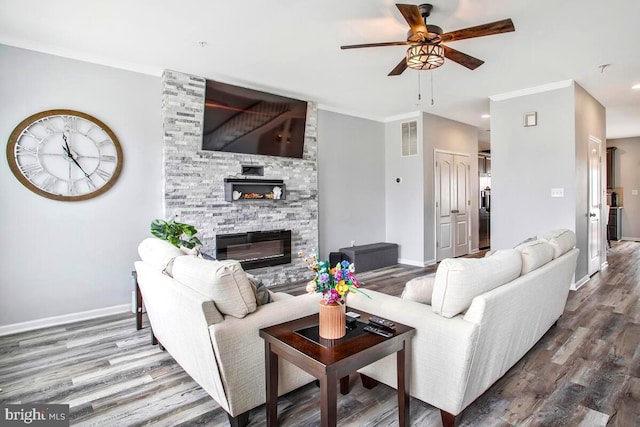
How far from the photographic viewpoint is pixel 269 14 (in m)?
2.88

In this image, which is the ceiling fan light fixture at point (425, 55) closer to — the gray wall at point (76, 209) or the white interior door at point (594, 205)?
the gray wall at point (76, 209)

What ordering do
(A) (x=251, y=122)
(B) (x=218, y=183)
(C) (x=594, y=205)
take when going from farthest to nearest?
(C) (x=594, y=205) < (A) (x=251, y=122) < (B) (x=218, y=183)

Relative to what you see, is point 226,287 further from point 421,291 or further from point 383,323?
point 421,291

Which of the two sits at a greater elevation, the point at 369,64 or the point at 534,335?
the point at 369,64

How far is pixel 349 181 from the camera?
6.09m

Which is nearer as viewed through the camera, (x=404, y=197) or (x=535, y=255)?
(x=535, y=255)

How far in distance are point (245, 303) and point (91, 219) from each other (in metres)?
2.69

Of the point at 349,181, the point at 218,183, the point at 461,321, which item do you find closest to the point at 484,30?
the point at 461,321

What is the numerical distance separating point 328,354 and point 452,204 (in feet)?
19.8

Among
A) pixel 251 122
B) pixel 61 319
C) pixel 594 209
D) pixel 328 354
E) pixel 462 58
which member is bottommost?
pixel 61 319

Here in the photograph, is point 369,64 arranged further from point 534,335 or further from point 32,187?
point 32,187

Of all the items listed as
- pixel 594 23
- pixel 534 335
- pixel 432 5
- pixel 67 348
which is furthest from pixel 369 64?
pixel 67 348

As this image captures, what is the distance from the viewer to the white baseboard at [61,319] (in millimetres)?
3373

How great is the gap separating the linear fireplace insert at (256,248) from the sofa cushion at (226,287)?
249 centimetres
